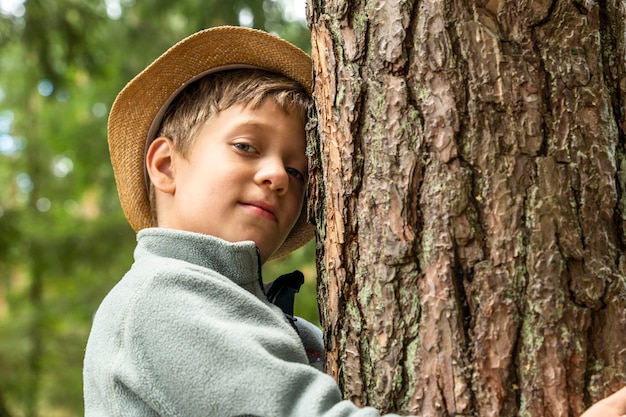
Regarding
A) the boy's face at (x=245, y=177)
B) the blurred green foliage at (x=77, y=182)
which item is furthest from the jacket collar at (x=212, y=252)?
the blurred green foliage at (x=77, y=182)


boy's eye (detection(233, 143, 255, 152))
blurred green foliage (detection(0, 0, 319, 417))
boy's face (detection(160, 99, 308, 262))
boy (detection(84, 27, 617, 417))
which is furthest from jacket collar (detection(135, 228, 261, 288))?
blurred green foliage (detection(0, 0, 319, 417))

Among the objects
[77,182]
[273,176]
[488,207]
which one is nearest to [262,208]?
[273,176]

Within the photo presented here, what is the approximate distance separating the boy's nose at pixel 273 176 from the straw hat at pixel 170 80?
0.35 metres

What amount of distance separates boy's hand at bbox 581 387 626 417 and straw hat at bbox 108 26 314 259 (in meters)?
1.17

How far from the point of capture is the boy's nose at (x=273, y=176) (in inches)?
76.6

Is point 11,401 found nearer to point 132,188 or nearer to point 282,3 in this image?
point 282,3

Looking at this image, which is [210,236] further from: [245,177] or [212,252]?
[245,177]

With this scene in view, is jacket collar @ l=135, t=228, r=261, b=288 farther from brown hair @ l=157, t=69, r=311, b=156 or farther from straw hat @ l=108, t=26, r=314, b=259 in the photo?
straw hat @ l=108, t=26, r=314, b=259

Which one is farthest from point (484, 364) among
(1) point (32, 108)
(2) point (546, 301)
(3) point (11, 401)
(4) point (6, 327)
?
(1) point (32, 108)

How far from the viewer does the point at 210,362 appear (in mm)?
1507

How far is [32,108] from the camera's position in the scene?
12367 millimetres

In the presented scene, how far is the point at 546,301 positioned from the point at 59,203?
1105cm

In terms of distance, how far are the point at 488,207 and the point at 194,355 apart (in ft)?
2.27

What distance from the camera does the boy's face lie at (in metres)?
1.95
